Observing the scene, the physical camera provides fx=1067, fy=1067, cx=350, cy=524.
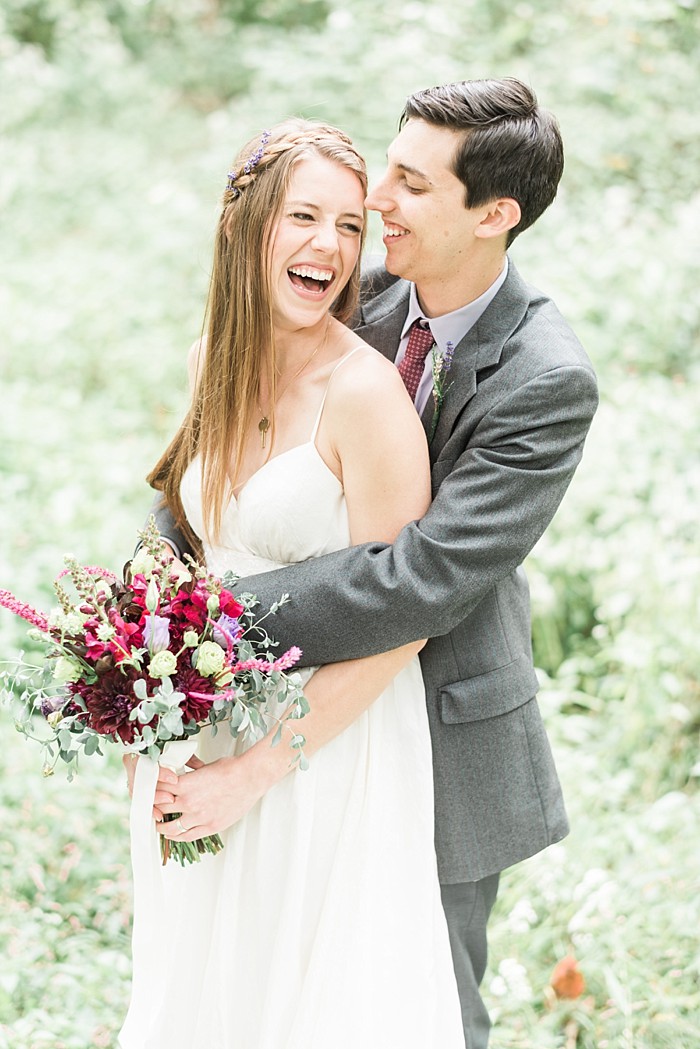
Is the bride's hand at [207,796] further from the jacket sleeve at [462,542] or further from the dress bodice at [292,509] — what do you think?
the dress bodice at [292,509]

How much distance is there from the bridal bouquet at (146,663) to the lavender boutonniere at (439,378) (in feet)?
1.84

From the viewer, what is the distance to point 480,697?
7.05 ft

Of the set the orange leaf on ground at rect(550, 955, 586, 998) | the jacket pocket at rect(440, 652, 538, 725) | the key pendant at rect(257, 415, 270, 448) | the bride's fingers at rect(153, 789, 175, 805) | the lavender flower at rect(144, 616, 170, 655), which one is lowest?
the orange leaf on ground at rect(550, 955, 586, 998)

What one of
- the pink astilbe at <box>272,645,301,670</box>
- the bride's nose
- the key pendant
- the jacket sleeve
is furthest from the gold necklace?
the pink astilbe at <box>272,645,301,670</box>

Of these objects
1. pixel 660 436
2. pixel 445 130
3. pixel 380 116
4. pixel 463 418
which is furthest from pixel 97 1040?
pixel 380 116

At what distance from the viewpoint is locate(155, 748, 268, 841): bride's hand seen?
2002mm

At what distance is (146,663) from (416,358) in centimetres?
87

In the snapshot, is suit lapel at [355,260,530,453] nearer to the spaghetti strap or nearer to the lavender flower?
the spaghetti strap

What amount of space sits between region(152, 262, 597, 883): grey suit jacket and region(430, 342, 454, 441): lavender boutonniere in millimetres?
14

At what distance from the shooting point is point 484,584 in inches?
78.1

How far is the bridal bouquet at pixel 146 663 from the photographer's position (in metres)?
1.75

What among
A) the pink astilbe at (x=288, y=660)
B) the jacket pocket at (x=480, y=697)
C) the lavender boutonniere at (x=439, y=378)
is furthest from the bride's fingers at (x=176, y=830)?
the lavender boutonniere at (x=439, y=378)

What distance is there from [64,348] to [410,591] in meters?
4.55

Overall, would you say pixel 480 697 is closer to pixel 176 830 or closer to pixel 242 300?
pixel 176 830
